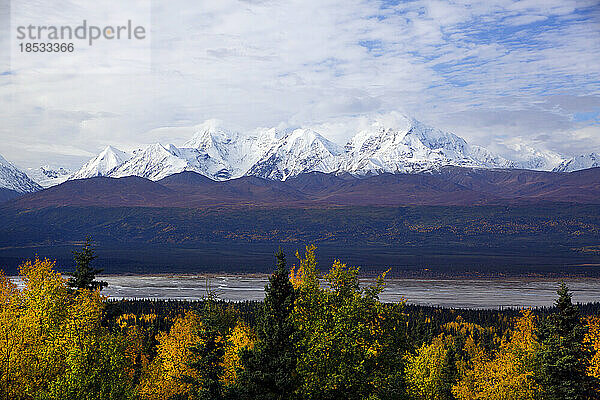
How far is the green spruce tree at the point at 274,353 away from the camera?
35188mm

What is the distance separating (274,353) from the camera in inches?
1409

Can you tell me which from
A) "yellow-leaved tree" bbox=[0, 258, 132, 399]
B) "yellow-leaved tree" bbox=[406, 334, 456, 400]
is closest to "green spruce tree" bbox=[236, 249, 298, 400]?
"yellow-leaved tree" bbox=[0, 258, 132, 399]

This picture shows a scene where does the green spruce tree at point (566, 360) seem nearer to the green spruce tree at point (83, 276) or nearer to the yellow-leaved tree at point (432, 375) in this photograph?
the yellow-leaved tree at point (432, 375)

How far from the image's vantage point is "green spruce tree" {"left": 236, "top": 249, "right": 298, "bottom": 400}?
1385 inches

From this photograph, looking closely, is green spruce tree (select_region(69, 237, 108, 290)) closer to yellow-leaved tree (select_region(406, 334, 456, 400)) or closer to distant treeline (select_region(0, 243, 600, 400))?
distant treeline (select_region(0, 243, 600, 400))

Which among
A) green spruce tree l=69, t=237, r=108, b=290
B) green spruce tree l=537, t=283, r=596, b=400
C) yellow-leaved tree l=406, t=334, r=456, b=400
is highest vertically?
green spruce tree l=69, t=237, r=108, b=290

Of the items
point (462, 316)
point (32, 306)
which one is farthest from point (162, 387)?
point (462, 316)

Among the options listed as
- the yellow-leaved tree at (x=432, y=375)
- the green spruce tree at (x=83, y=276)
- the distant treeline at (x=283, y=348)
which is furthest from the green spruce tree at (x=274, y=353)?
the green spruce tree at (x=83, y=276)

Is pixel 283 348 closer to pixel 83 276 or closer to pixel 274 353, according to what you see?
pixel 274 353

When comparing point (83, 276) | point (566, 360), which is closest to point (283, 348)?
point (566, 360)

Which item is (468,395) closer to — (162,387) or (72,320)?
(162,387)

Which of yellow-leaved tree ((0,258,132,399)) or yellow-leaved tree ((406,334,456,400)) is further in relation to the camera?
yellow-leaved tree ((406,334,456,400))

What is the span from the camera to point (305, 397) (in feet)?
111

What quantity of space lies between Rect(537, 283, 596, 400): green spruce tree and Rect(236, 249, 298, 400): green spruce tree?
2199cm
